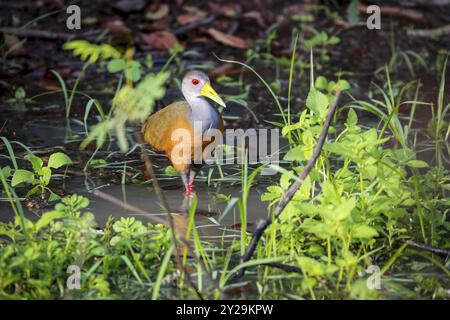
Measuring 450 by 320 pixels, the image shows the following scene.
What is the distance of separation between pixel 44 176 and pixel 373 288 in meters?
1.84

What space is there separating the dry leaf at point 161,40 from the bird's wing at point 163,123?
2.57 meters

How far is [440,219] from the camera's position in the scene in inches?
157

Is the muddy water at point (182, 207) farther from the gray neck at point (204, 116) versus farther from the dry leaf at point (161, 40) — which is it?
the dry leaf at point (161, 40)

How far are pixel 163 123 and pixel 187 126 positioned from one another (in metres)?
0.20

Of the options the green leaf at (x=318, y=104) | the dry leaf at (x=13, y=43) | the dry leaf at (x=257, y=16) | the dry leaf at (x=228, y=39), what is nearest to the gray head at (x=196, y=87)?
the green leaf at (x=318, y=104)

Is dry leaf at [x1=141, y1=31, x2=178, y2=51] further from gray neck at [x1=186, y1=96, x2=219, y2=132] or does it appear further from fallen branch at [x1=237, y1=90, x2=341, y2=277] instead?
fallen branch at [x1=237, y1=90, x2=341, y2=277]

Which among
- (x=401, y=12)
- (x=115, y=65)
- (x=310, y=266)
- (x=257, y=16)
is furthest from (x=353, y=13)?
(x=310, y=266)

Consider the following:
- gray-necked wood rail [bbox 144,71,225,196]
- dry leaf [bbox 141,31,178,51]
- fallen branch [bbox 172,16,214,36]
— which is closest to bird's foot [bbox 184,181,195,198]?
gray-necked wood rail [bbox 144,71,225,196]

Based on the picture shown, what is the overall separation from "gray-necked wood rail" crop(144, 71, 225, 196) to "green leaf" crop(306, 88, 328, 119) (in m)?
0.92

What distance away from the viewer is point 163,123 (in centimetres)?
499

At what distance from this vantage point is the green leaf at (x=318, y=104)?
13.3 feet

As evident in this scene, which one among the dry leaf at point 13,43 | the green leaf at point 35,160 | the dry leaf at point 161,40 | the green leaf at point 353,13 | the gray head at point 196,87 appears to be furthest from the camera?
the green leaf at point 353,13
